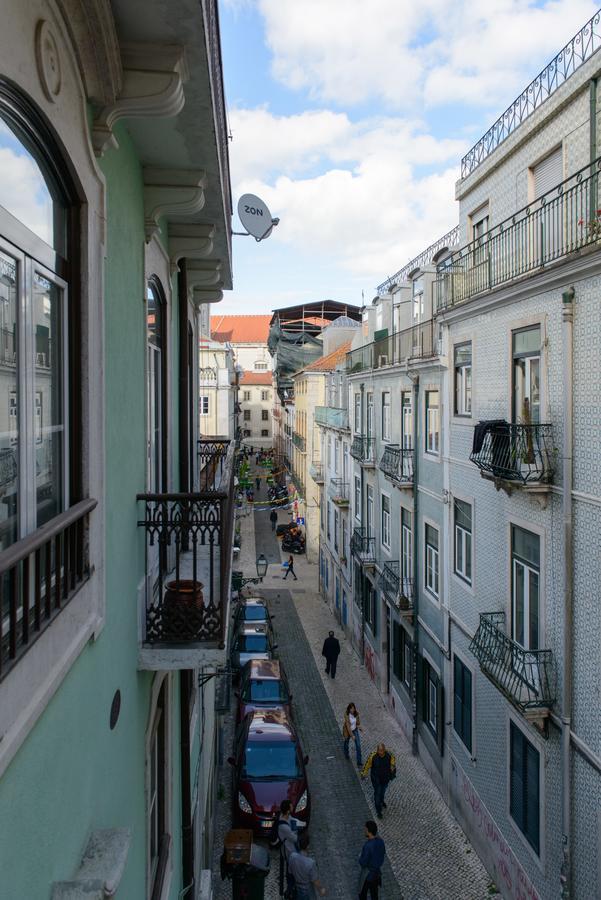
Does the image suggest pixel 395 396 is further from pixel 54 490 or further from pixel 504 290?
pixel 54 490

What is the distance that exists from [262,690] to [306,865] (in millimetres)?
7355

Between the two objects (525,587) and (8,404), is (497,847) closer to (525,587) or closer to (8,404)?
(525,587)

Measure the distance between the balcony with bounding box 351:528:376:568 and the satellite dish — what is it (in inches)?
533

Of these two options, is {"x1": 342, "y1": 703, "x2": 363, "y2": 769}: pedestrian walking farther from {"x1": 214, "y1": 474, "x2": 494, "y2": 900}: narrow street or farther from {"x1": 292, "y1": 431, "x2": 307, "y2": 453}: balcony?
{"x1": 292, "y1": 431, "x2": 307, "y2": 453}: balcony

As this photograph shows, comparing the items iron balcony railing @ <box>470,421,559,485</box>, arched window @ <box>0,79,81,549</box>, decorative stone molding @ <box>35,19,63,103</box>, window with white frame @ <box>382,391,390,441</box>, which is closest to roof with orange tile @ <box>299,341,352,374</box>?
window with white frame @ <box>382,391,390,441</box>

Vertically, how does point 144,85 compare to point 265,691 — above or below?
above

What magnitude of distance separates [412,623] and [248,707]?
4.41m

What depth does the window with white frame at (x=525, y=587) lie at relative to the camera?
10.3 m

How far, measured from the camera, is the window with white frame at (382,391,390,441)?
776 inches

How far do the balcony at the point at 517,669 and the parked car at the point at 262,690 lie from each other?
238 inches

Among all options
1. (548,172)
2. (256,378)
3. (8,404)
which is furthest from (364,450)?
(256,378)

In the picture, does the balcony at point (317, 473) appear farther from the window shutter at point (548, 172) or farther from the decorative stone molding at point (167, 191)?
the decorative stone molding at point (167, 191)

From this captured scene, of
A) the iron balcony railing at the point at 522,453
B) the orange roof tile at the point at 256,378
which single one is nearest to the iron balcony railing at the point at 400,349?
the iron balcony railing at the point at 522,453

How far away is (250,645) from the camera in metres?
20.8
